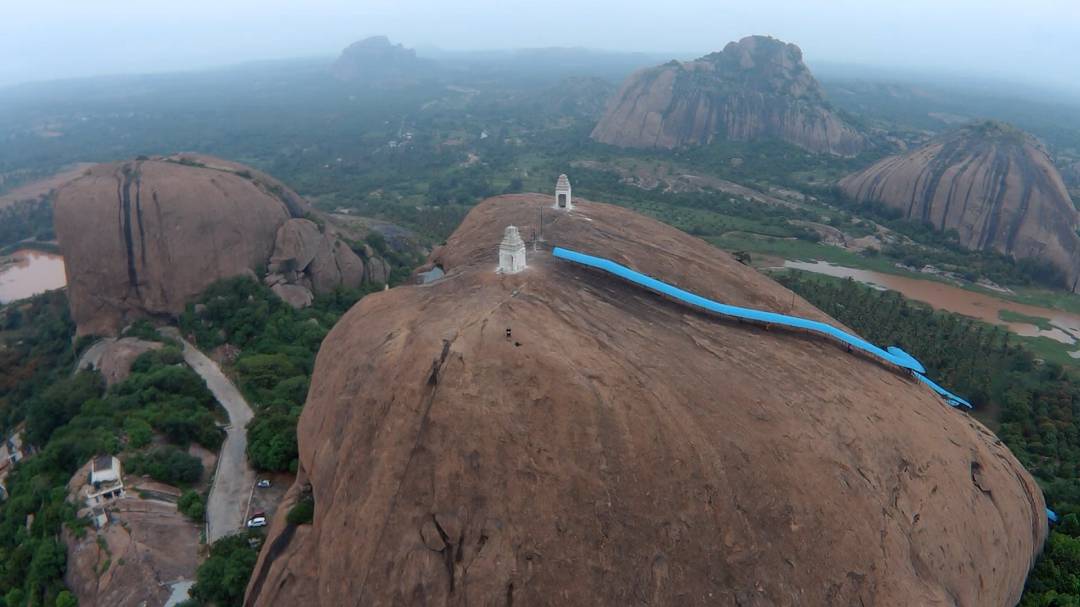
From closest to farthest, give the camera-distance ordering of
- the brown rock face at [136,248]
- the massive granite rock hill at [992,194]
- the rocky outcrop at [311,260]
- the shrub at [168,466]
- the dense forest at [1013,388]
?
the dense forest at [1013,388] → the shrub at [168,466] → the brown rock face at [136,248] → the rocky outcrop at [311,260] → the massive granite rock hill at [992,194]

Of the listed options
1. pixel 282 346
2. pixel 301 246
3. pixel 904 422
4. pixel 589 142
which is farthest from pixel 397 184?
pixel 904 422

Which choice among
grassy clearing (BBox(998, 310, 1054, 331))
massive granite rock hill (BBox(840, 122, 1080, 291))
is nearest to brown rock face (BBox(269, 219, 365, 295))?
grassy clearing (BBox(998, 310, 1054, 331))

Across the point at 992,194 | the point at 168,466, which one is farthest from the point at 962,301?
the point at 168,466

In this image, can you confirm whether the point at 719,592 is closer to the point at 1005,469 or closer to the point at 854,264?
the point at 1005,469

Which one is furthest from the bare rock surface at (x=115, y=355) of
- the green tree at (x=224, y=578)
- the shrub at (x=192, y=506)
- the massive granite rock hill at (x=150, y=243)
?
the green tree at (x=224, y=578)

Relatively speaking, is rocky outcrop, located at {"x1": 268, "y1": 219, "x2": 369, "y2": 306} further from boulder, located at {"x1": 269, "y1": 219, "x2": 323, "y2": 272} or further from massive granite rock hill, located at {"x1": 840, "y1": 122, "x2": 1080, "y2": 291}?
massive granite rock hill, located at {"x1": 840, "y1": 122, "x2": 1080, "y2": 291}

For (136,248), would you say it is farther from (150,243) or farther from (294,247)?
(294,247)

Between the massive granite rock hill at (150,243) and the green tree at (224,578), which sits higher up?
the massive granite rock hill at (150,243)

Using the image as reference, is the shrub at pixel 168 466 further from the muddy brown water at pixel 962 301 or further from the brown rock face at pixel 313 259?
the muddy brown water at pixel 962 301
